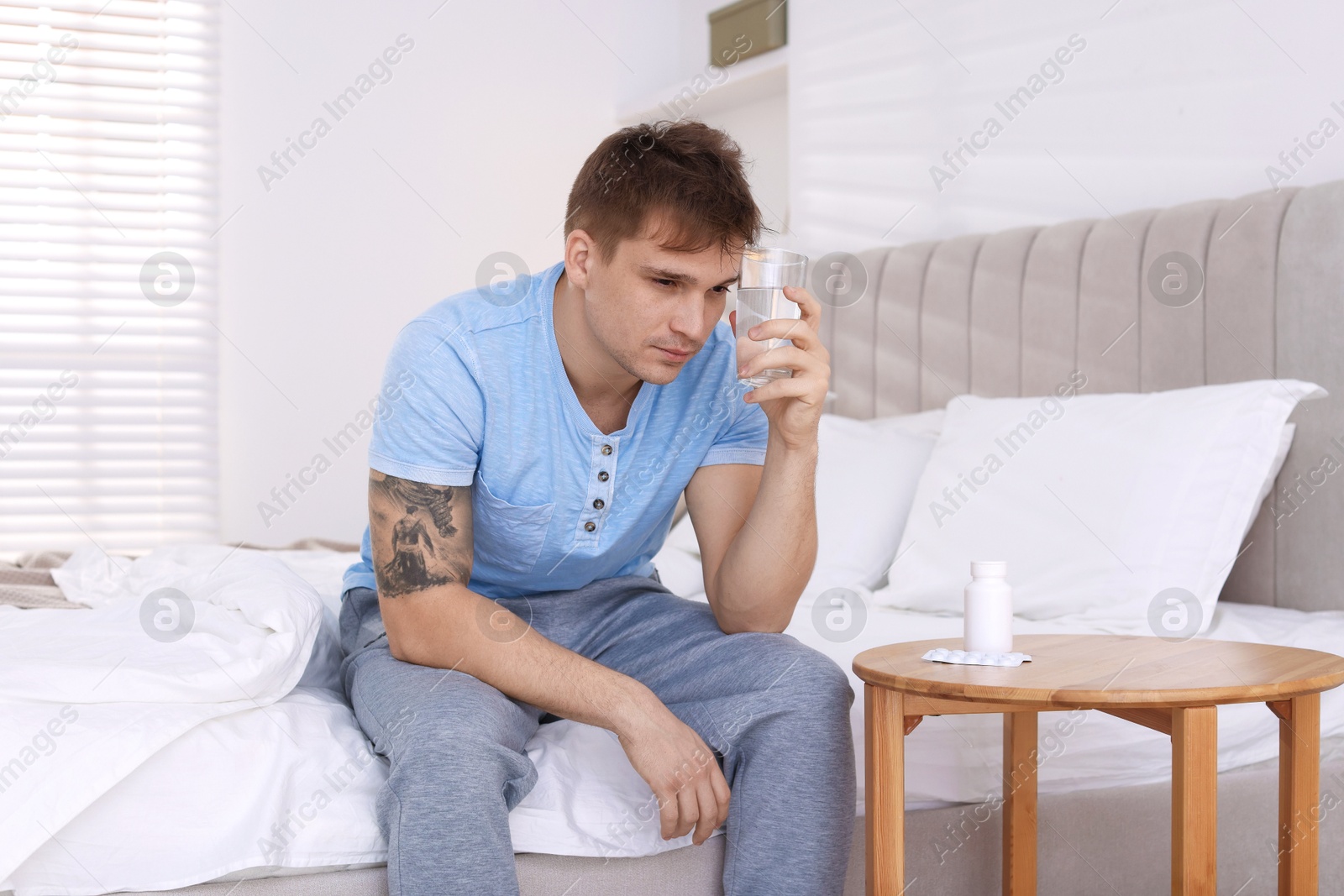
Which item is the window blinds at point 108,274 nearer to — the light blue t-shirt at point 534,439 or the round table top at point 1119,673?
the light blue t-shirt at point 534,439

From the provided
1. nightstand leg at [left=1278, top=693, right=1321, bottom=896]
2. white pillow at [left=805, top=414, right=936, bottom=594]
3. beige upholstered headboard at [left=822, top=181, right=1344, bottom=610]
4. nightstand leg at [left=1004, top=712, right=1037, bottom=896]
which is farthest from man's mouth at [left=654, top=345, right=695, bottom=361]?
beige upholstered headboard at [left=822, top=181, right=1344, bottom=610]

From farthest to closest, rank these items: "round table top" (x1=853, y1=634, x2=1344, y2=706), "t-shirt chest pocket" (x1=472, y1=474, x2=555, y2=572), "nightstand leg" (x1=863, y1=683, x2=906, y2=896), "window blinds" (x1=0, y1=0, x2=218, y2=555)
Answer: "window blinds" (x1=0, y1=0, x2=218, y2=555) < "t-shirt chest pocket" (x1=472, y1=474, x2=555, y2=572) < "nightstand leg" (x1=863, y1=683, x2=906, y2=896) < "round table top" (x1=853, y1=634, x2=1344, y2=706)

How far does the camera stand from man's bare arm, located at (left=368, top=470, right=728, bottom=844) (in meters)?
1.15

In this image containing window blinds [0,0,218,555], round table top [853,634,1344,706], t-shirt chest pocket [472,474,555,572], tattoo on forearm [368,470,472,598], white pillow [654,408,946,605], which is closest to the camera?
round table top [853,634,1344,706]

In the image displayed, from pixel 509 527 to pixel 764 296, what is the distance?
43cm

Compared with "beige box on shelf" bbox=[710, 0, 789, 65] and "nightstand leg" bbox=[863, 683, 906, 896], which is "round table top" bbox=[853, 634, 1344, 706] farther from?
"beige box on shelf" bbox=[710, 0, 789, 65]

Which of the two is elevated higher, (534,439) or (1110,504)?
(534,439)

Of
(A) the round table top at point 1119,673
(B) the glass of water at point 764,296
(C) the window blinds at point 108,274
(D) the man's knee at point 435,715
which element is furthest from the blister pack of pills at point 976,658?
(C) the window blinds at point 108,274

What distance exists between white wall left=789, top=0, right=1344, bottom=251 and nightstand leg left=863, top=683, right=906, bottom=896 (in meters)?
1.41

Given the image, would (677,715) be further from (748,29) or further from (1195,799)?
(748,29)

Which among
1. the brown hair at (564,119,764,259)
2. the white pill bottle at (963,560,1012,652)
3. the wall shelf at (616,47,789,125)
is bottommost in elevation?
the white pill bottle at (963,560,1012,652)

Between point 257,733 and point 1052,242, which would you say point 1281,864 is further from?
point 1052,242

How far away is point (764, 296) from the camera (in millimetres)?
1219

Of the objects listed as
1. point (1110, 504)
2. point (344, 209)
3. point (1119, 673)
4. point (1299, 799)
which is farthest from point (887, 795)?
point (344, 209)
